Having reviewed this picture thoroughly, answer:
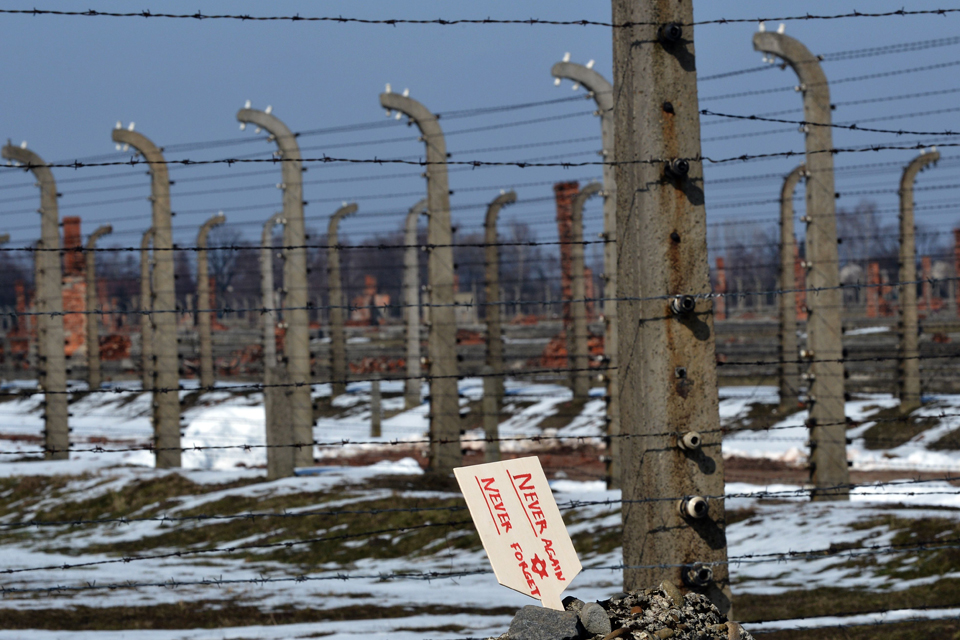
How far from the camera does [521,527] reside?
185 inches

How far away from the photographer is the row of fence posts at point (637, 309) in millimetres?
5637

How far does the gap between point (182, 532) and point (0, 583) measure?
106 inches

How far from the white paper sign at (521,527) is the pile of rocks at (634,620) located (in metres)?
0.14

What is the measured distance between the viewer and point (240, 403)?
3262cm

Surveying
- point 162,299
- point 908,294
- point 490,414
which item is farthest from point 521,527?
→ point 908,294

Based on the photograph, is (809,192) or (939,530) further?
(809,192)

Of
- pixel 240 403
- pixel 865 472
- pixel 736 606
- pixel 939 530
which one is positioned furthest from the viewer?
pixel 240 403

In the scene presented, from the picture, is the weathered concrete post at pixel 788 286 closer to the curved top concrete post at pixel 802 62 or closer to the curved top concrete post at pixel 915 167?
the curved top concrete post at pixel 915 167

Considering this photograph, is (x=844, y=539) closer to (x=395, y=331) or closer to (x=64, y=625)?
(x=64, y=625)

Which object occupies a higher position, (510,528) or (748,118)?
(748,118)

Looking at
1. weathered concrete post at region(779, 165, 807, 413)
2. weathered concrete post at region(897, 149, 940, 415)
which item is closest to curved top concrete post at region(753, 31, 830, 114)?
weathered concrete post at region(779, 165, 807, 413)

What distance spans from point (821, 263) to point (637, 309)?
8182 millimetres

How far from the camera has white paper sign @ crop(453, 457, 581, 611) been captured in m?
4.59

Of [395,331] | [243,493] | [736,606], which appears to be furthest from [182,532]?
[395,331]
